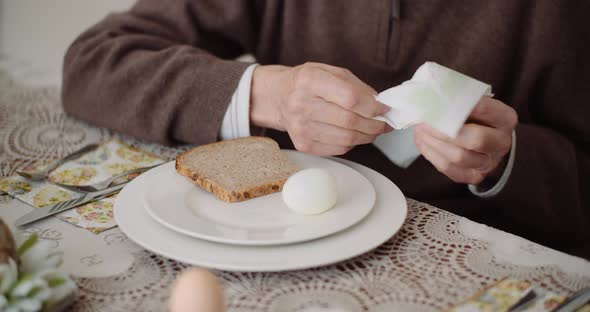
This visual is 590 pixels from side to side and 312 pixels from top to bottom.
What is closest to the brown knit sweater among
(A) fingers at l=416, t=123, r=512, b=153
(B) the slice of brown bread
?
(B) the slice of brown bread

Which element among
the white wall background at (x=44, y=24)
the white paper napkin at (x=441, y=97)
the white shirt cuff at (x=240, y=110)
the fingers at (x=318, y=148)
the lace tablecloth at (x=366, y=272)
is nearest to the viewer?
the lace tablecloth at (x=366, y=272)

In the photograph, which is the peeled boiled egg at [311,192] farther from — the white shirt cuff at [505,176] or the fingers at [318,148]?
the white shirt cuff at [505,176]

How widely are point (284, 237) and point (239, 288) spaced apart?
0.09m

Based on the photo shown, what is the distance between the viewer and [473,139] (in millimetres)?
823

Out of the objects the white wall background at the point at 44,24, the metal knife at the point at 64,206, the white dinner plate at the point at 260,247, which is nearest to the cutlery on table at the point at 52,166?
the metal knife at the point at 64,206

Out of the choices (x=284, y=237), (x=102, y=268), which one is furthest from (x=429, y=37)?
(x=102, y=268)

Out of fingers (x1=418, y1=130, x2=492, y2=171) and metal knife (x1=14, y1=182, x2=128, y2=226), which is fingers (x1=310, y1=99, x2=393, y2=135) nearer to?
fingers (x1=418, y1=130, x2=492, y2=171)

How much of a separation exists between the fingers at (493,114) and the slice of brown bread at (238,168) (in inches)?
11.8

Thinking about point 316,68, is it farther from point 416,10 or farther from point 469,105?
point 416,10

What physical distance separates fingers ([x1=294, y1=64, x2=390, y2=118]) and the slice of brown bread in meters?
0.13

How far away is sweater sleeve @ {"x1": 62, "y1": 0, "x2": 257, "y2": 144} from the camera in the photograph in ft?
3.71

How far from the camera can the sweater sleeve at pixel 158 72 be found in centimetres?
113

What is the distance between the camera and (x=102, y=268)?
705mm

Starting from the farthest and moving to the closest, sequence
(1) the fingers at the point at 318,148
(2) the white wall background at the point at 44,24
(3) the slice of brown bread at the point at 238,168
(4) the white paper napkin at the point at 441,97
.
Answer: (2) the white wall background at the point at 44,24
(1) the fingers at the point at 318,148
(3) the slice of brown bread at the point at 238,168
(4) the white paper napkin at the point at 441,97
